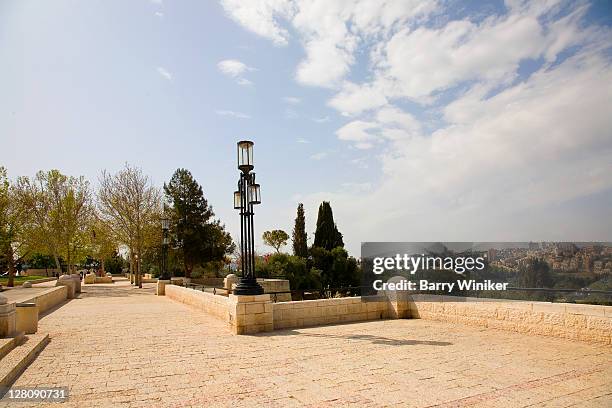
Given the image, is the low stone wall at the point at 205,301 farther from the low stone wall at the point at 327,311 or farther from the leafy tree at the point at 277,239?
the leafy tree at the point at 277,239

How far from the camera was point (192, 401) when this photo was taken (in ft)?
16.0

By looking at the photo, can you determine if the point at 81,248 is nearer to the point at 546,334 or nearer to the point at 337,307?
the point at 337,307

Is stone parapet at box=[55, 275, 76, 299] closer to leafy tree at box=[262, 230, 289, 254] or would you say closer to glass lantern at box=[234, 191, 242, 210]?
glass lantern at box=[234, 191, 242, 210]

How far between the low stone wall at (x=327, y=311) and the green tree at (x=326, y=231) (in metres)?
32.0

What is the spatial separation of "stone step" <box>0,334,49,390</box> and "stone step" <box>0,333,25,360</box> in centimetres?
5

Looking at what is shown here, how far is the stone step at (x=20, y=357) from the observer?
5.58 meters

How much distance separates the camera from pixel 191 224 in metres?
38.0

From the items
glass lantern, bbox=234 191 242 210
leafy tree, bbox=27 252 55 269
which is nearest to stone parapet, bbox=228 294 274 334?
glass lantern, bbox=234 191 242 210

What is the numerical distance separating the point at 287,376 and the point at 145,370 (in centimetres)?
225

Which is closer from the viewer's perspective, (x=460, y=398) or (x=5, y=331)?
(x=460, y=398)

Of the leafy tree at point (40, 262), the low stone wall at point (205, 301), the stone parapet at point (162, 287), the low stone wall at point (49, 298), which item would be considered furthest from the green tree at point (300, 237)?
the leafy tree at point (40, 262)

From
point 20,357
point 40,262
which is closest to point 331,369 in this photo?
point 20,357

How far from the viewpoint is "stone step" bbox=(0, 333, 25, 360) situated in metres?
6.63

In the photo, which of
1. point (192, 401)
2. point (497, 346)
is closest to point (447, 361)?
point (497, 346)
